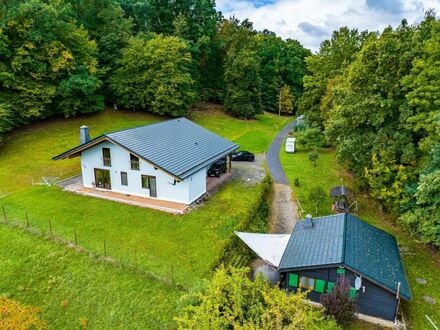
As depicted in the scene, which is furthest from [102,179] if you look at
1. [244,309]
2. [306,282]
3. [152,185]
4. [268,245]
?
[244,309]

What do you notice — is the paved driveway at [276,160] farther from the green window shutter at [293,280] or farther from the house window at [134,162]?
the green window shutter at [293,280]

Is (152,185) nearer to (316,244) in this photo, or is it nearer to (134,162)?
(134,162)

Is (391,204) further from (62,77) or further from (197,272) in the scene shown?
(62,77)

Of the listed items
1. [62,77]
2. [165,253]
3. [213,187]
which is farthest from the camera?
[62,77]

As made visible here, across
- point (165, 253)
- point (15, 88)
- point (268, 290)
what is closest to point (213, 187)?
point (165, 253)

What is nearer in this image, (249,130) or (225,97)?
(249,130)

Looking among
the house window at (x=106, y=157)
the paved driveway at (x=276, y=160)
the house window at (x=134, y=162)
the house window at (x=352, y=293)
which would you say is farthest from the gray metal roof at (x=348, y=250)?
the house window at (x=106, y=157)
